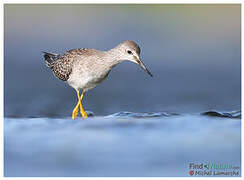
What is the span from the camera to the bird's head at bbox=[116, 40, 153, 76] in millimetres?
7445

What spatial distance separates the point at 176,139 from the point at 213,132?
60 cm

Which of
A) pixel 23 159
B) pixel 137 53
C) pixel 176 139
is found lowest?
pixel 23 159

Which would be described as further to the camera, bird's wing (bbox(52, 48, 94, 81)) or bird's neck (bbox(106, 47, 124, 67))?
bird's wing (bbox(52, 48, 94, 81))

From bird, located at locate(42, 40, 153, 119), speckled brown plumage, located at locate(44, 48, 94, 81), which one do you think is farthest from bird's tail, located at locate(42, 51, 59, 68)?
bird, located at locate(42, 40, 153, 119)

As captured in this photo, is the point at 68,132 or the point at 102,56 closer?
the point at 68,132

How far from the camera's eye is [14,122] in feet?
23.2

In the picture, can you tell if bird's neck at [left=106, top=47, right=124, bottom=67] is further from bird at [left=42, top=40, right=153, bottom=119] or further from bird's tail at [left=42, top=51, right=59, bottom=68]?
bird's tail at [left=42, top=51, right=59, bottom=68]

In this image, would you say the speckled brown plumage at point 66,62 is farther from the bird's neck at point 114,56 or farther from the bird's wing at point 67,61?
the bird's neck at point 114,56

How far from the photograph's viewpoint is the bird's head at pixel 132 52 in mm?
7445

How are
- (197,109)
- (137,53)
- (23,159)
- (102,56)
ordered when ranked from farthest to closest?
1. (197,109)
2. (102,56)
3. (137,53)
4. (23,159)

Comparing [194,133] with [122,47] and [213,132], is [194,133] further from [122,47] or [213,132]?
[122,47]

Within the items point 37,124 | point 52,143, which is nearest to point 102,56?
point 37,124

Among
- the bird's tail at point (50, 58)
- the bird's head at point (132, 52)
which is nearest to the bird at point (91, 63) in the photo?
the bird's head at point (132, 52)

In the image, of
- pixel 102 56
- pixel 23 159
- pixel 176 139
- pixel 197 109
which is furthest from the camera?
pixel 197 109
